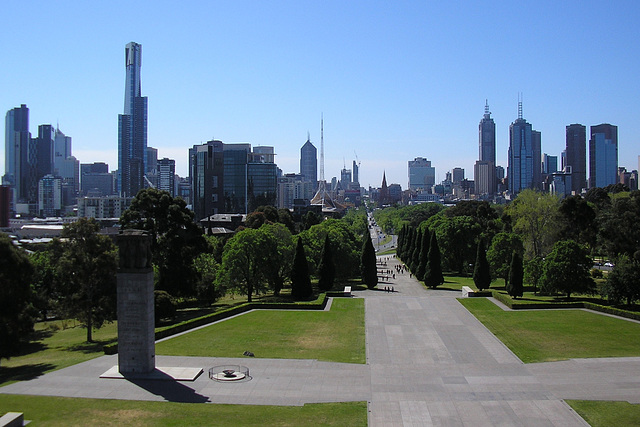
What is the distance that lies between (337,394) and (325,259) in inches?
1309

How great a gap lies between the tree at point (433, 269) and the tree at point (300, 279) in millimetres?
15648

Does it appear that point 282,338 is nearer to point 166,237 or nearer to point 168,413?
point 168,413

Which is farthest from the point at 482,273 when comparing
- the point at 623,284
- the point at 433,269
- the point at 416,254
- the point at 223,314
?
the point at 223,314

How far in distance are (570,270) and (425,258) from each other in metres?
22.0

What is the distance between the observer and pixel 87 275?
120 feet

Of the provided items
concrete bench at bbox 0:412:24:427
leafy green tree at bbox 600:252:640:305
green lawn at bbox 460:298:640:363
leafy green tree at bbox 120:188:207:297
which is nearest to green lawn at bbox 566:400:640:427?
green lawn at bbox 460:298:640:363

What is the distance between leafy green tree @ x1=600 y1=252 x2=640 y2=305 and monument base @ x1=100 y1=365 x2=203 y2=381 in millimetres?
33572

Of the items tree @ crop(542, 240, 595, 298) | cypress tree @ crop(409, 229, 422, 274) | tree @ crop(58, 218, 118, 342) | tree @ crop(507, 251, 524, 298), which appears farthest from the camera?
cypress tree @ crop(409, 229, 422, 274)

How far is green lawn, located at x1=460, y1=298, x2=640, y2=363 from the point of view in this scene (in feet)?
104

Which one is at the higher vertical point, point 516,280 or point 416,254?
point 416,254

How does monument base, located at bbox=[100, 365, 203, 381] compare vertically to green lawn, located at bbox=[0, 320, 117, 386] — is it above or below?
above

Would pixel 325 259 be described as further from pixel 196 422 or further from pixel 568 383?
pixel 196 422

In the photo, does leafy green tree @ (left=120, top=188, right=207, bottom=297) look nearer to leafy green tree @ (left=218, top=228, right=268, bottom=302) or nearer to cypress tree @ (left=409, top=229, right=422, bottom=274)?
leafy green tree @ (left=218, top=228, right=268, bottom=302)

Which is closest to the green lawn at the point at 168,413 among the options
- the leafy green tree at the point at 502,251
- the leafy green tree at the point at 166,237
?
the leafy green tree at the point at 166,237
